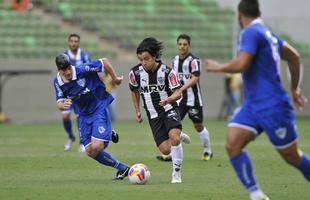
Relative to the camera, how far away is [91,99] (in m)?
12.9

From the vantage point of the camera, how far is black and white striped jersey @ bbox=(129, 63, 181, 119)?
1267 centimetres

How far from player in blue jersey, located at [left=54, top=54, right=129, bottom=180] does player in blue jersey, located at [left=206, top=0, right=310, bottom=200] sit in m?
3.90

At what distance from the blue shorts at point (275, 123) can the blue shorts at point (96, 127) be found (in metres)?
3.99

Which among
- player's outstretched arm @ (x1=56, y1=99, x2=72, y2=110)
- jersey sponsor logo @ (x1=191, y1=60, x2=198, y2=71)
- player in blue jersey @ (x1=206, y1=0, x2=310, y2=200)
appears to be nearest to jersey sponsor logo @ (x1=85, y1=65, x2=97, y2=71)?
player's outstretched arm @ (x1=56, y1=99, x2=72, y2=110)

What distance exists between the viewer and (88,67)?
12773 millimetres

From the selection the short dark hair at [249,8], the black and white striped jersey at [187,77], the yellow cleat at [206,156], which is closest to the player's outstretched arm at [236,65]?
the short dark hair at [249,8]

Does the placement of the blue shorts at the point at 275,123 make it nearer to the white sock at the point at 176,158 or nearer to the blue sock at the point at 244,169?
the blue sock at the point at 244,169

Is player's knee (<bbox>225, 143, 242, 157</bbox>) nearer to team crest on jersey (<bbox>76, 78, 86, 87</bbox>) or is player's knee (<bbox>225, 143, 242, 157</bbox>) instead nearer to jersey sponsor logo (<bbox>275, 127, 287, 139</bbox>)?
jersey sponsor logo (<bbox>275, 127, 287, 139</bbox>)

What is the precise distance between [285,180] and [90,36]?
66.5ft

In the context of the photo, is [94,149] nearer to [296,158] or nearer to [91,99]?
[91,99]

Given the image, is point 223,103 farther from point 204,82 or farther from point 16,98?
point 16,98

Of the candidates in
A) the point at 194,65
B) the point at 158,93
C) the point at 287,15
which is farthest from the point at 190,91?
the point at 287,15

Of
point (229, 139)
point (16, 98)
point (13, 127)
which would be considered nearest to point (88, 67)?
point (229, 139)

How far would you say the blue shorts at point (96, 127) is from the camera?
493 inches
